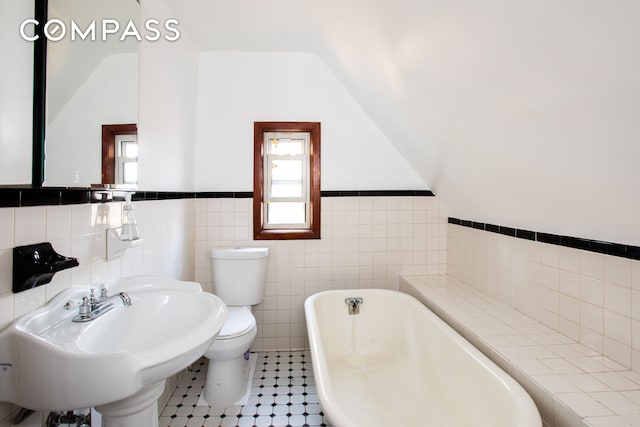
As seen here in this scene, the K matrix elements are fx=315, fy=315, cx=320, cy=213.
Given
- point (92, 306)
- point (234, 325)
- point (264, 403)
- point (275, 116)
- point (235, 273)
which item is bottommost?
point (264, 403)

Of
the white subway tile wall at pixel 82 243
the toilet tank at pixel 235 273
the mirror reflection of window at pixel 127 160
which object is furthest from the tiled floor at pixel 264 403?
the mirror reflection of window at pixel 127 160

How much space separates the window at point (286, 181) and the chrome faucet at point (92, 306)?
1450 mm

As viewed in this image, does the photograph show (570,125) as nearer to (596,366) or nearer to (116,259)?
(596,366)

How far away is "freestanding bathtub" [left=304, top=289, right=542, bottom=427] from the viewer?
125cm

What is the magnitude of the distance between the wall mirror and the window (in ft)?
3.95

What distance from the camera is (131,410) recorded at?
40.0 inches

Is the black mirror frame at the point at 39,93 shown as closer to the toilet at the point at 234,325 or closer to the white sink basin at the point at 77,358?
the white sink basin at the point at 77,358

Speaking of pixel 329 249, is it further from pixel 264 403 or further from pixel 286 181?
pixel 264 403

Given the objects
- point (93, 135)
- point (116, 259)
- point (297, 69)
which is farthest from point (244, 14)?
point (116, 259)

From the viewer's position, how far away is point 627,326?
4.32 feet

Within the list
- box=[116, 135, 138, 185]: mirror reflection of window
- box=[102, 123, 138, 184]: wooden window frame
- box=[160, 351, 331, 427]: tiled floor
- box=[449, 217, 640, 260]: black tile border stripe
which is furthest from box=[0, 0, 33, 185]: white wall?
box=[449, 217, 640, 260]: black tile border stripe

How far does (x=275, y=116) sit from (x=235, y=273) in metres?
1.31

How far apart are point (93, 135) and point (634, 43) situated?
1.73 metres

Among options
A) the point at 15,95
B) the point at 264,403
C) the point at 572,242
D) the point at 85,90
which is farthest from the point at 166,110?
the point at 572,242
